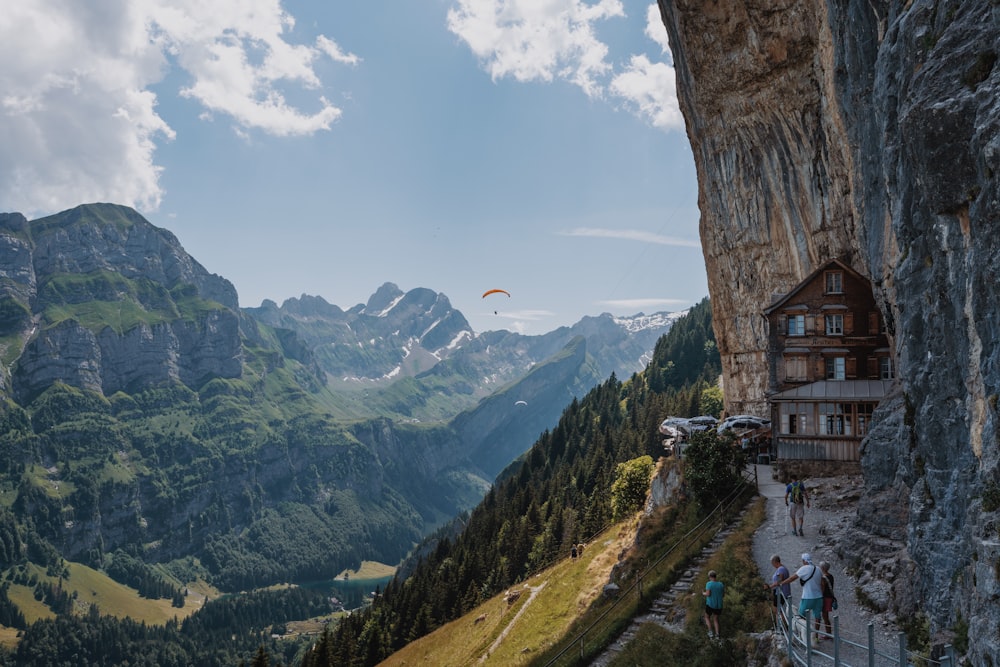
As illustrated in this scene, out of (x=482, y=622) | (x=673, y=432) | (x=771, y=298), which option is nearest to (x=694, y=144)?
(x=771, y=298)

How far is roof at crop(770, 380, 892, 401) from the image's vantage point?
4138 centimetres

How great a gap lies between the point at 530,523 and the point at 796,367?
196 ft

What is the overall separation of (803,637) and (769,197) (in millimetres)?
47729

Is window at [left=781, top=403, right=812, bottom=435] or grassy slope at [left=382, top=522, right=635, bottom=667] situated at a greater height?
window at [left=781, top=403, right=812, bottom=435]

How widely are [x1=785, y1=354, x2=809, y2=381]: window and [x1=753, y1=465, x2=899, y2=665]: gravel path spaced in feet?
29.4

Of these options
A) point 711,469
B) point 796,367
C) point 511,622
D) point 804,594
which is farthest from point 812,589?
point 796,367

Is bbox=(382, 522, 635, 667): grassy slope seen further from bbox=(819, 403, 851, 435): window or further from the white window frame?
the white window frame

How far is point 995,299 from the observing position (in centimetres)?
1551

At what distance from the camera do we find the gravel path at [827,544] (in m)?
19.8

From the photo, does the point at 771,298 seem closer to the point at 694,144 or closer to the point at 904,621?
the point at 694,144

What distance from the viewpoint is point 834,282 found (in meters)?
48.9

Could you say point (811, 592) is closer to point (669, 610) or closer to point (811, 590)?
point (811, 590)

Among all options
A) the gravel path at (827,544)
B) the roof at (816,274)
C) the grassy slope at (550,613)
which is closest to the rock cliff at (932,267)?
the gravel path at (827,544)

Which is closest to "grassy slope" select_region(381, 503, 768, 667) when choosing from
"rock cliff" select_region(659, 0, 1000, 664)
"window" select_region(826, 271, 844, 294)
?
"rock cliff" select_region(659, 0, 1000, 664)
